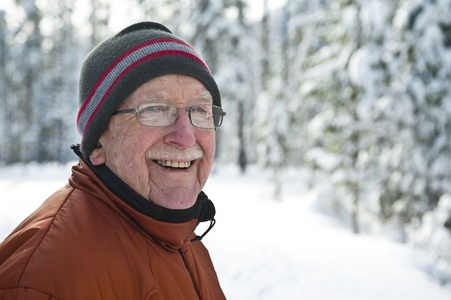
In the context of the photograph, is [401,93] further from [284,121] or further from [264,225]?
[284,121]

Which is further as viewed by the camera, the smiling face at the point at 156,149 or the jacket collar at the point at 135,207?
the smiling face at the point at 156,149

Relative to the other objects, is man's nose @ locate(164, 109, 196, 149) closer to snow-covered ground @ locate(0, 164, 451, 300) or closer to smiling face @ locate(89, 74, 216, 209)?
smiling face @ locate(89, 74, 216, 209)

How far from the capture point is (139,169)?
156 centimetres

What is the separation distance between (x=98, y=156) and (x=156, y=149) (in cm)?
30

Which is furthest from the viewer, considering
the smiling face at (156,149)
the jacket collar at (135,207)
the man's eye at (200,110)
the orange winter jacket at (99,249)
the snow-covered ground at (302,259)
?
the snow-covered ground at (302,259)

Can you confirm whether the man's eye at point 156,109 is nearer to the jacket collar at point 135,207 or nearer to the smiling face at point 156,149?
the smiling face at point 156,149

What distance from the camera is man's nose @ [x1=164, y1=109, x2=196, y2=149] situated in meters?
1.60

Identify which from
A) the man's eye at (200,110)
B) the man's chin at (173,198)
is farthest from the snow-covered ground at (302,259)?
the man's eye at (200,110)

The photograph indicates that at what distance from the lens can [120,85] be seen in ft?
5.02

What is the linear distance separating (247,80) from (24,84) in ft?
68.9

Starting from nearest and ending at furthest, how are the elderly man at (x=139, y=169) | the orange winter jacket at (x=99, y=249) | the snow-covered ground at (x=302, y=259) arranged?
1. the orange winter jacket at (x=99, y=249)
2. the elderly man at (x=139, y=169)
3. the snow-covered ground at (x=302, y=259)

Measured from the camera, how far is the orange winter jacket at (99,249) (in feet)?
3.49

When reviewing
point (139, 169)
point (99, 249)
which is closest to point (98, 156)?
point (139, 169)

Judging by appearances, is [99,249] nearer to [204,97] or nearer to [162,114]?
[162,114]
